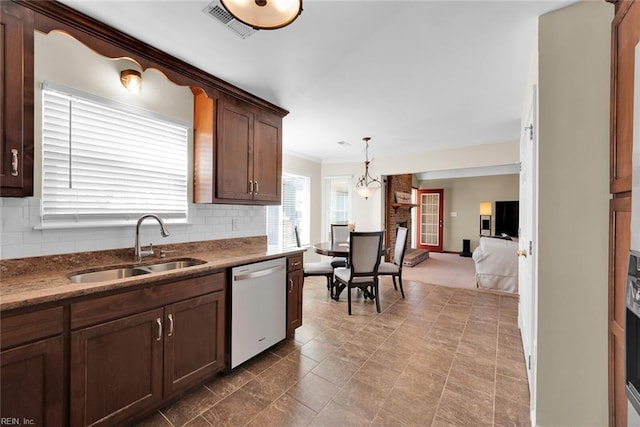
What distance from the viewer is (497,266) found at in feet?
14.6

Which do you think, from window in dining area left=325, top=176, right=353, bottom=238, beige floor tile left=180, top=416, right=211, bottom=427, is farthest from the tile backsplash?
window in dining area left=325, top=176, right=353, bottom=238

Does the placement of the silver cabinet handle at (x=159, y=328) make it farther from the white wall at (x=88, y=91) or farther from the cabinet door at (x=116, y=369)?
the white wall at (x=88, y=91)

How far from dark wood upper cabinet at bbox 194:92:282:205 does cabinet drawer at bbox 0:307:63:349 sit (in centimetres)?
135

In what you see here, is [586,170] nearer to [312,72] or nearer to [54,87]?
[312,72]

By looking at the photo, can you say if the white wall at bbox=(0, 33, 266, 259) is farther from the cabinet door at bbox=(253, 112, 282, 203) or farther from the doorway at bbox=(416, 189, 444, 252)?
the doorway at bbox=(416, 189, 444, 252)

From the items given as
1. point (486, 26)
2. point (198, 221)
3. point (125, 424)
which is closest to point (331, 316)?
point (198, 221)

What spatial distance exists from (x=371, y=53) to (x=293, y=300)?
227 cm

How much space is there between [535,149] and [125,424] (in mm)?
2967

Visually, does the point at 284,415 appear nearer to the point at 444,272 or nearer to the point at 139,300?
the point at 139,300

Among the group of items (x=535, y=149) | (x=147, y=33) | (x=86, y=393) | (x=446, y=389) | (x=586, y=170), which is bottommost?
(x=446, y=389)

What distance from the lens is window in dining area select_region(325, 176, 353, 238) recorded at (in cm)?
630

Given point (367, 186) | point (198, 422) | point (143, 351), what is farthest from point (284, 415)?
point (367, 186)

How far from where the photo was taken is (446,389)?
1978mm

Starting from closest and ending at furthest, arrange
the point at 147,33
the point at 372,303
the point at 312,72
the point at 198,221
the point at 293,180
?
1. the point at 147,33
2. the point at 312,72
3. the point at 198,221
4. the point at 372,303
5. the point at 293,180
